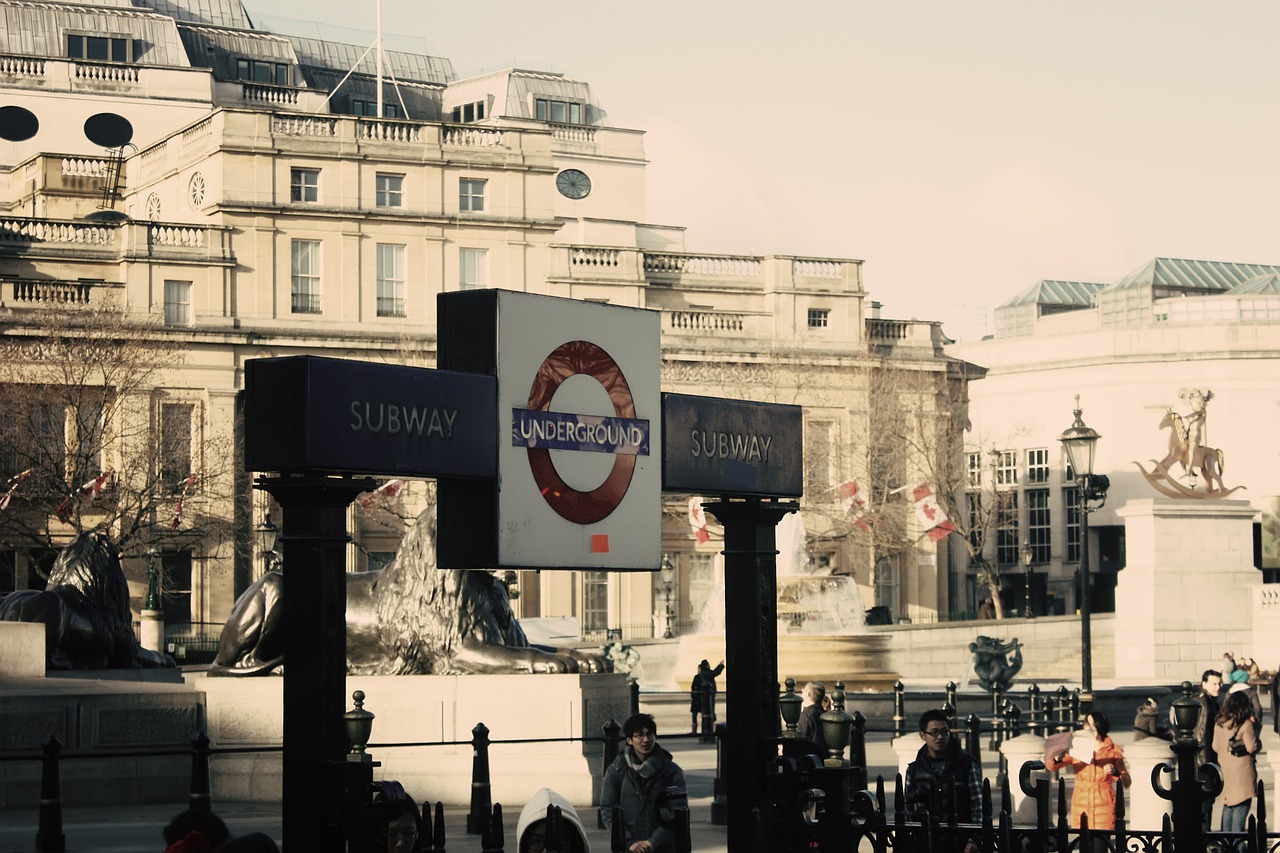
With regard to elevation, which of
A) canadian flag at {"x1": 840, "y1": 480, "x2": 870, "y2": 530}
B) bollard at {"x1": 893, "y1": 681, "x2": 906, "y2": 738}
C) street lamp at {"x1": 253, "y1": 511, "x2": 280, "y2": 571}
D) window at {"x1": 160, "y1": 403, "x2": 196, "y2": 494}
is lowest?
bollard at {"x1": 893, "y1": 681, "x2": 906, "y2": 738}

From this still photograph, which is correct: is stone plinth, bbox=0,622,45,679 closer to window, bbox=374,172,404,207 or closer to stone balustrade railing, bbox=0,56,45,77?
window, bbox=374,172,404,207

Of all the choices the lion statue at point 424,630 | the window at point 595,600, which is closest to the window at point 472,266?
the window at point 595,600

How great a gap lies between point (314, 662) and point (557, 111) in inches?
3451

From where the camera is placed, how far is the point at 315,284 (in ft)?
224

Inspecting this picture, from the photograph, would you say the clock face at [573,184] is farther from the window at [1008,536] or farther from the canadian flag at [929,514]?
the canadian flag at [929,514]

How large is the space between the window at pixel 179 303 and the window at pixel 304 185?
4.09m

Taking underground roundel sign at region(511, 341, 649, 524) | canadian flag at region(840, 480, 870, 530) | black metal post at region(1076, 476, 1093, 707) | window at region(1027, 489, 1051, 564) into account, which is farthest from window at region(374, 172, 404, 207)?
underground roundel sign at region(511, 341, 649, 524)

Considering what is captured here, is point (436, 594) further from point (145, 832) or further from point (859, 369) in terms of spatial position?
point (859, 369)

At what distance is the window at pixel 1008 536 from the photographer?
8531 cm

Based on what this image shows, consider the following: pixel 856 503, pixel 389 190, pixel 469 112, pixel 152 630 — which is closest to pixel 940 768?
pixel 152 630

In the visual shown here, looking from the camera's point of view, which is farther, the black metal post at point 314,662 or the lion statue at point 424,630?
the lion statue at point 424,630

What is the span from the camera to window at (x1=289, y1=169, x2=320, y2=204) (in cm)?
6750

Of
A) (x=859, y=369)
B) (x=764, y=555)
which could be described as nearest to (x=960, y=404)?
(x=859, y=369)

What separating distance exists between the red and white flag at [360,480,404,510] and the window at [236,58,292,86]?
29.8 metres
